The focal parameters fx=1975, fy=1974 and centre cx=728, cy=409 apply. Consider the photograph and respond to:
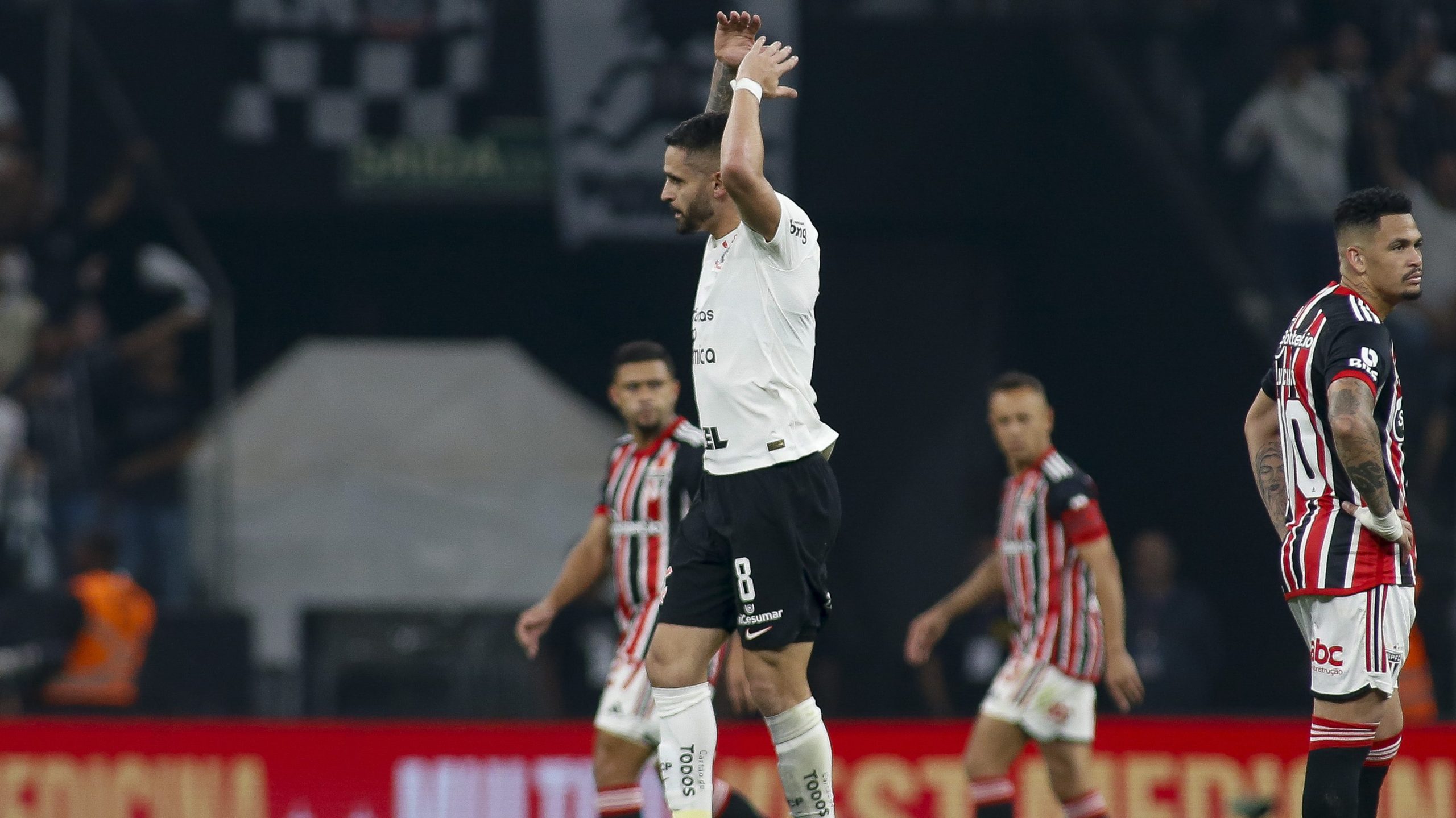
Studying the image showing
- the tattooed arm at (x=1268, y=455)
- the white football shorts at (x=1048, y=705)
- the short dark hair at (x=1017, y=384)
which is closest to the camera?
the tattooed arm at (x=1268, y=455)

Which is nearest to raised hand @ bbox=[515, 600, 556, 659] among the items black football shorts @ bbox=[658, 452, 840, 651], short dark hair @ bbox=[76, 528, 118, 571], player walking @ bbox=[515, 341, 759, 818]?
player walking @ bbox=[515, 341, 759, 818]

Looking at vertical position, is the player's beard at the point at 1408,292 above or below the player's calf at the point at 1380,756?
above

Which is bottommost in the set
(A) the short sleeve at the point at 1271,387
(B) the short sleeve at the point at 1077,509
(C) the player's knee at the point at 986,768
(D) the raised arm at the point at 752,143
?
(C) the player's knee at the point at 986,768

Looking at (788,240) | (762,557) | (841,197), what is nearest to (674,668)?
(762,557)

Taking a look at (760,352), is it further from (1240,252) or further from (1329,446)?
(1240,252)

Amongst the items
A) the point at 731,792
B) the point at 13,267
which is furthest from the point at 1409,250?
the point at 13,267

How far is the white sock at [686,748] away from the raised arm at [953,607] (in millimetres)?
2223

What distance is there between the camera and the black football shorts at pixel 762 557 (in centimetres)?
510

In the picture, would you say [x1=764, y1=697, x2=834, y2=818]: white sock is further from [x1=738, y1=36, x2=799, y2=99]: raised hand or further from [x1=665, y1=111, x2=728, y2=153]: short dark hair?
[x1=738, y1=36, x2=799, y2=99]: raised hand

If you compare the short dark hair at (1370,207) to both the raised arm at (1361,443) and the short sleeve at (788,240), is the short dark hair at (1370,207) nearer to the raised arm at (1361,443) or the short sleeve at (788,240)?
the raised arm at (1361,443)

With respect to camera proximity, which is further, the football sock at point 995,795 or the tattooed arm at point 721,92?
the football sock at point 995,795

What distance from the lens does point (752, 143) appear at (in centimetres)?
490

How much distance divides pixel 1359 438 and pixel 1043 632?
2.32 metres

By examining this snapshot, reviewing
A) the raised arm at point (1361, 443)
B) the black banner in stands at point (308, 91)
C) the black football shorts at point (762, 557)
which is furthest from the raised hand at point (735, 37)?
the black banner in stands at point (308, 91)
